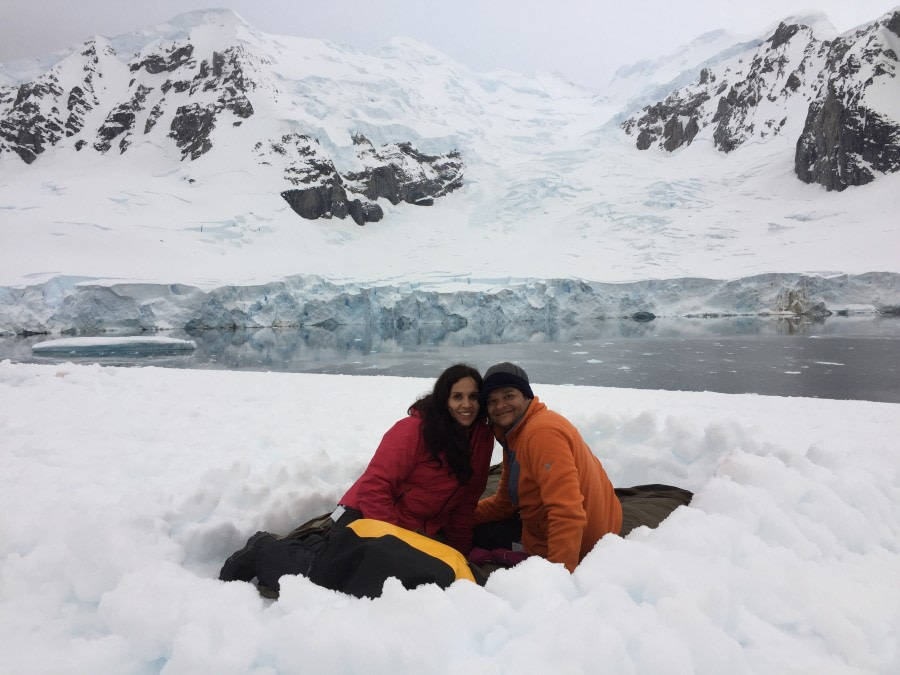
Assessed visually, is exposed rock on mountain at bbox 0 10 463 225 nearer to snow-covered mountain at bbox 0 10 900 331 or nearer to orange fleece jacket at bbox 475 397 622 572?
snow-covered mountain at bbox 0 10 900 331

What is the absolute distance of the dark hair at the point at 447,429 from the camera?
7.55ft

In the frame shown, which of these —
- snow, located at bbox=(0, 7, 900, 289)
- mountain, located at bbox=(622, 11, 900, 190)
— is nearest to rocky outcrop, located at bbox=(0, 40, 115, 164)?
snow, located at bbox=(0, 7, 900, 289)

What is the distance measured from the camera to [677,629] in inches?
49.8

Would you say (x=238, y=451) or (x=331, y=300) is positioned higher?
(x=331, y=300)

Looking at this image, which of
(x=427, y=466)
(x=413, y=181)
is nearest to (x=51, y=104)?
(x=413, y=181)

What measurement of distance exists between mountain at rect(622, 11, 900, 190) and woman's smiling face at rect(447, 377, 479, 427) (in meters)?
58.7

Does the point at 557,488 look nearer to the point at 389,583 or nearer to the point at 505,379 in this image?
the point at 505,379

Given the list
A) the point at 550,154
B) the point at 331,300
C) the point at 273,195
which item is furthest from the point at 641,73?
the point at 331,300

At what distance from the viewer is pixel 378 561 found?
5.32ft

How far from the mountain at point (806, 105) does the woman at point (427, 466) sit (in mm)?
58714

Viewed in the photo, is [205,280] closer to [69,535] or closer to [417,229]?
[417,229]

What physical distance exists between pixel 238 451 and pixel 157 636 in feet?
9.83

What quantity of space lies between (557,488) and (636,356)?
14424 mm

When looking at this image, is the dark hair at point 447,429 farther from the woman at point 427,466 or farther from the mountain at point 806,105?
the mountain at point 806,105
